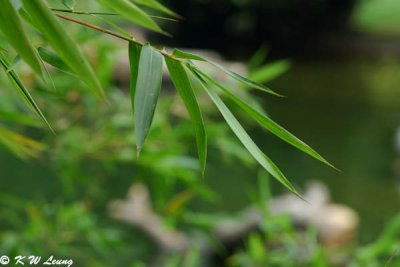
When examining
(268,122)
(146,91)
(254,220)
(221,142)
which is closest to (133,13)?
(146,91)

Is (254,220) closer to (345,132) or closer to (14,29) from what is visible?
(14,29)

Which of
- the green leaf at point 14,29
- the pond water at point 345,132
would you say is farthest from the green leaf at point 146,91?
the pond water at point 345,132

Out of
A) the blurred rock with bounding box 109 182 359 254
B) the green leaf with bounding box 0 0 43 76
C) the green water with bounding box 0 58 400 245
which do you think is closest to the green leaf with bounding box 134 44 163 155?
the green leaf with bounding box 0 0 43 76

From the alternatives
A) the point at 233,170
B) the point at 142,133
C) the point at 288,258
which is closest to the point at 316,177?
the point at 233,170

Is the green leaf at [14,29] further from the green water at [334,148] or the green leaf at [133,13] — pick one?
the green water at [334,148]

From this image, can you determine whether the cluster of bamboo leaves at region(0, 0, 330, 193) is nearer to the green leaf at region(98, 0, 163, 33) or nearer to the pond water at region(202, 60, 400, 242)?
the green leaf at region(98, 0, 163, 33)

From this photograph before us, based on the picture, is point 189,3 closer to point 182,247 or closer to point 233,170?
point 233,170
